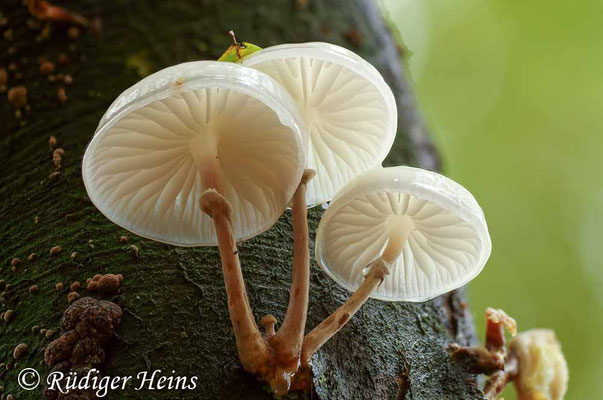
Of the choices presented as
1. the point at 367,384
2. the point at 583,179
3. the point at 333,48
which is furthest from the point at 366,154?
the point at 583,179

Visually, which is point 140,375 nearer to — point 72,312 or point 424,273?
point 72,312

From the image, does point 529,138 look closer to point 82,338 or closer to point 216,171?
point 216,171

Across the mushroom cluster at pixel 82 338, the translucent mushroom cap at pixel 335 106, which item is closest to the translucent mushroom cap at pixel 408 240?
the translucent mushroom cap at pixel 335 106

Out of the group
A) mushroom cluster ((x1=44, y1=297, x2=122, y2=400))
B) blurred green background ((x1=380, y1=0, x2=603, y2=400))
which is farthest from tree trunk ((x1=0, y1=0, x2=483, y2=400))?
blurred green background ((x1=380, y1=0, x2=603, y2=400))

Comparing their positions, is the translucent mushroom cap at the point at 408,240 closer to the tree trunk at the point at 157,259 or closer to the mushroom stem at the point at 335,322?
the tree trunk at the point at 157,259

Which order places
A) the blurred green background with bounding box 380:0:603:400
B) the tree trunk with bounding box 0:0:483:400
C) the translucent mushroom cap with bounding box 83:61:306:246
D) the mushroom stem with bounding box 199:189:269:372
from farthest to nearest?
the blurred green background with bounding box 380:0:603:400 < the translucent mushroom cap with bounding box 83:61:306:246 < the tree trunk with bounding box 0:0:483:400 < the mushroom stem with bounding box 199:189:269:372

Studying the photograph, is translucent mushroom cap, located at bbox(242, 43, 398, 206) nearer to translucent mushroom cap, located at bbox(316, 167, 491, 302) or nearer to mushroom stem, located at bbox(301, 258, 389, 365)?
translucent mushroom cap, located at bbox(316, 167, 491, 302)
